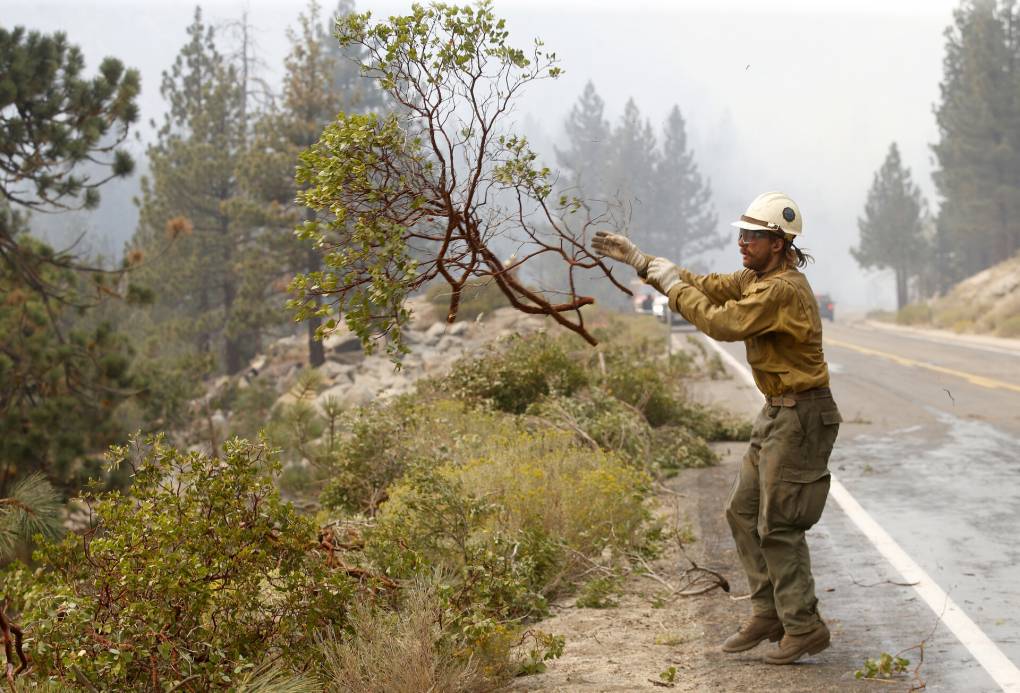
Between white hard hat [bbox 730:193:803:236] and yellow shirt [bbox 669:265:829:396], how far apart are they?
0.64 ft

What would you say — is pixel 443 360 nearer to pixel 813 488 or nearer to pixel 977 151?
pixel 813 488

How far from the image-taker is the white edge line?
5219mm

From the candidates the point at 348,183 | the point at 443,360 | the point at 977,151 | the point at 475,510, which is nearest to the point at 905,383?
the point at 443,360

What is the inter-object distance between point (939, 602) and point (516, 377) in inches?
258

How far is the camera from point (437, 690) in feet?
15.7

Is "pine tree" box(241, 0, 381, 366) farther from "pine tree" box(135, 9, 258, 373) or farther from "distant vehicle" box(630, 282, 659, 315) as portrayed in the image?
"distant vehicle" box(630, 282, 659, 315)

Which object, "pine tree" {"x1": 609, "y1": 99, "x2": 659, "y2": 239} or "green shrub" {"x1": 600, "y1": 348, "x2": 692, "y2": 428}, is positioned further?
"pine tree" {"x1": 609, "y1": 99, "x2": 659, "y2": 239}

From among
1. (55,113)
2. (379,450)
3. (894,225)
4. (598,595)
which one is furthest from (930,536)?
(894,225)

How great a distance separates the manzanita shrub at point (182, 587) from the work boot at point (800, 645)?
6.67ft

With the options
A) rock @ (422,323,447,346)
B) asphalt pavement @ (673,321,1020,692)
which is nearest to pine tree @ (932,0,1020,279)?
rock @ (422,323,447,346)

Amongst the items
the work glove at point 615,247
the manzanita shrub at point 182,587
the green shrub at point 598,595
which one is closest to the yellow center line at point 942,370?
the green shrub at point 598,595

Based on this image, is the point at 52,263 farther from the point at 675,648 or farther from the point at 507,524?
the point at 675,648

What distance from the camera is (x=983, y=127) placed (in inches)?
2283

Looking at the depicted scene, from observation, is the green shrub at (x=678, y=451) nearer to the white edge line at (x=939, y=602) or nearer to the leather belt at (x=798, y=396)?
the white edge line at (x=939, y=602)
